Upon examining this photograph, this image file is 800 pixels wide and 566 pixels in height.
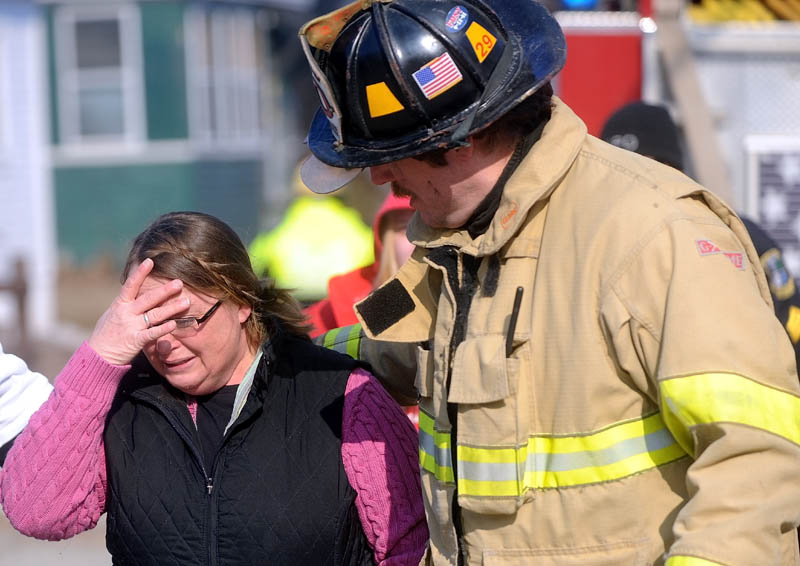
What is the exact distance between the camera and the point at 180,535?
2445 millimetres

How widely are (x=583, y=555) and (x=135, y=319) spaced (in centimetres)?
121

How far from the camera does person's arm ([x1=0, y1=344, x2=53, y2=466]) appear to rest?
8.67ft

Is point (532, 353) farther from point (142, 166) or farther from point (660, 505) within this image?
point (142, 166)

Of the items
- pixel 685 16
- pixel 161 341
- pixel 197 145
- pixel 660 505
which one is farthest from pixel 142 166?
pixel 660 505

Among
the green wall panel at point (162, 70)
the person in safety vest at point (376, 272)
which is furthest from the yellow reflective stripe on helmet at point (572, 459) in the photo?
the green wall panel at point (162, 70)

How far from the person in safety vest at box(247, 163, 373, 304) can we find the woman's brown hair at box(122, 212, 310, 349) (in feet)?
8.73

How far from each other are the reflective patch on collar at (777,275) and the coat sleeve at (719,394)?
1.94m

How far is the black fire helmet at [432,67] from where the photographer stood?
190 centimetres

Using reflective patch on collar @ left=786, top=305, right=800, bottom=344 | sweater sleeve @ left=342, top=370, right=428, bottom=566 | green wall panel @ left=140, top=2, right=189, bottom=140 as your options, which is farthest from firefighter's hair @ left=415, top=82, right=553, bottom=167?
A: green wall panel @ left=140, top=2, right=189, bottom=140

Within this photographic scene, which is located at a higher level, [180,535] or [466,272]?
[466,272]

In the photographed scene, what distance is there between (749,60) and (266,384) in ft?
14.2

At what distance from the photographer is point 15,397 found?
2662mm

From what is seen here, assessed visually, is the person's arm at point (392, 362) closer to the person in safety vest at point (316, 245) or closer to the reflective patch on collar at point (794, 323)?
the reflective patch on collar at point (794, 323)

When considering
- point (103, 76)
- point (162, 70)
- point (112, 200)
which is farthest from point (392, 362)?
point (103, 76)
